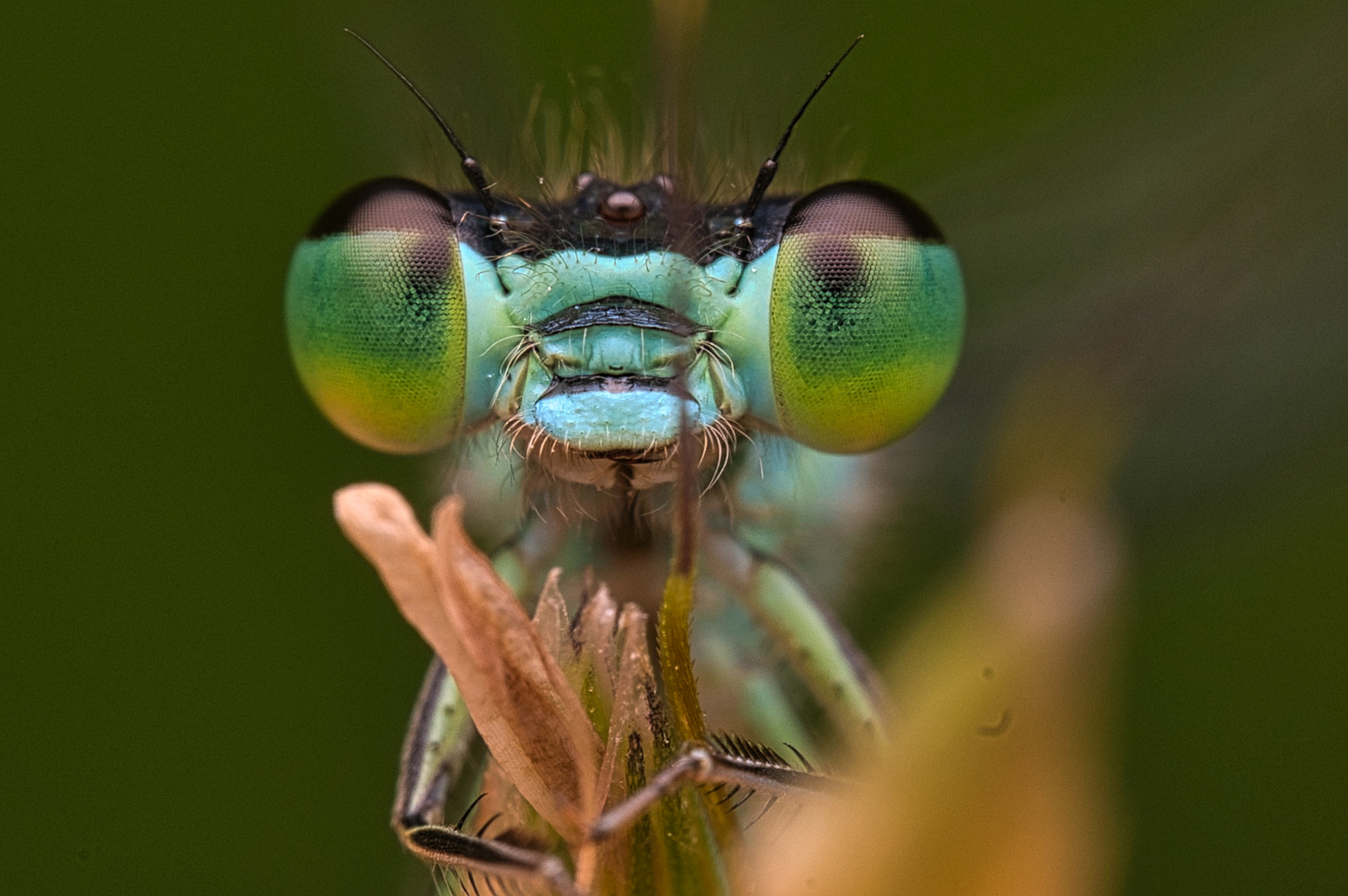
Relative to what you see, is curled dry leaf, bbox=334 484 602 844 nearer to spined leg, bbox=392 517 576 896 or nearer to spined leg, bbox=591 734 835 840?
spined leg, bbox=591 734 835 840

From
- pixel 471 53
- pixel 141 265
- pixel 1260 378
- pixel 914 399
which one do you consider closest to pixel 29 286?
pixel 141 265

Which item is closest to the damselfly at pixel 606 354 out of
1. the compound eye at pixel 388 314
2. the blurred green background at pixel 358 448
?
the compound eye at pixel 388 314

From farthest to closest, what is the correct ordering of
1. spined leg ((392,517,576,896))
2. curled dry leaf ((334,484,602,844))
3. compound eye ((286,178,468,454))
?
spined leg ((392,517,576,896)) → compound eye ((286,178,468,454)) → curled dry leaf ((334,484,602,844))

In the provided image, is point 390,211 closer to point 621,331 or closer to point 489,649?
point 621,331

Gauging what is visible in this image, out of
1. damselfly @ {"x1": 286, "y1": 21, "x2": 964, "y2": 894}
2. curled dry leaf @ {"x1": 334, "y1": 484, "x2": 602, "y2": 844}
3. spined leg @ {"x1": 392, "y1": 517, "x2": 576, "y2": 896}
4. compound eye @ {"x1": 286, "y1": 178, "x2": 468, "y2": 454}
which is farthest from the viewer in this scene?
spined leg @ {"x1": 392, "y1": 517, "x2": 576, "y2": 896}

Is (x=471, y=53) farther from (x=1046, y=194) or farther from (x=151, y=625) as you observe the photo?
(x=1046, y=194)

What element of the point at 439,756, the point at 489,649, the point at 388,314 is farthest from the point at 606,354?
the point at 439,756

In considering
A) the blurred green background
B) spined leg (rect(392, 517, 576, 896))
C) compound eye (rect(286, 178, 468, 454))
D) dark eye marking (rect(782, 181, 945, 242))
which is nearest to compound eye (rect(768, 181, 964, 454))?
dark eye marking (rect(782, 181, 945, 242))
